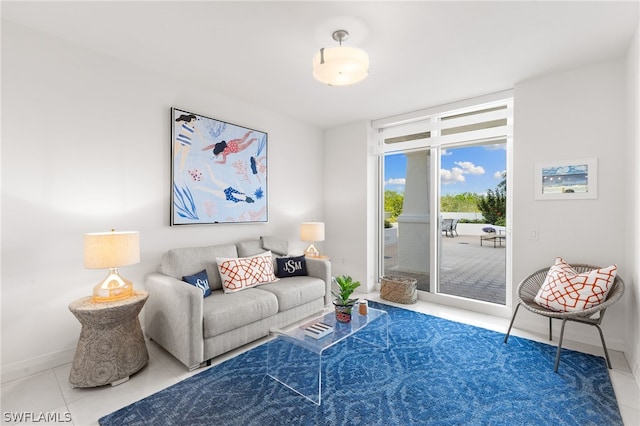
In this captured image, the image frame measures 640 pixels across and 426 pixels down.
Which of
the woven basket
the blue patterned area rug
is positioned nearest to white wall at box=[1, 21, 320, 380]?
the blue patterned area rug

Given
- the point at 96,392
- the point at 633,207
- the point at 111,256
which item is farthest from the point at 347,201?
the point at 96,392

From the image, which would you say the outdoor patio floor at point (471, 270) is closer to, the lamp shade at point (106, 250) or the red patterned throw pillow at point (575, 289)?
the red patterned throw pillow at point (575, 289)

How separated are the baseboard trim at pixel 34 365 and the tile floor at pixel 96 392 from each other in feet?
0.13

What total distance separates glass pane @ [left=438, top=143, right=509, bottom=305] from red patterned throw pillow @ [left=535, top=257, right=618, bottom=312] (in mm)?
966

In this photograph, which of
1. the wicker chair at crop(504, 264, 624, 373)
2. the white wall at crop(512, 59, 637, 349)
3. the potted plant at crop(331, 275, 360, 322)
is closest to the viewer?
the wicker chair at crop(504, 264, 624, 373)

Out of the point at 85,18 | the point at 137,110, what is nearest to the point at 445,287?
the point at 137,110

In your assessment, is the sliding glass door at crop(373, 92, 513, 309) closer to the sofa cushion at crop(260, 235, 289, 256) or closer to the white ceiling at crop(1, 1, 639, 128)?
the white ceiling at crop(1, 1, 639, 128)

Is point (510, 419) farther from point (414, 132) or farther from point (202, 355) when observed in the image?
point (414, 132)

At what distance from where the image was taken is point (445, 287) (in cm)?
417

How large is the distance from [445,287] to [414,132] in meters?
2.23

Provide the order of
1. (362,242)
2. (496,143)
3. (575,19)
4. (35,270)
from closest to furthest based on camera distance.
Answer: (575,19)
(35,270)
(496,143)
(362,242)

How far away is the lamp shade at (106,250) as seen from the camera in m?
2.18

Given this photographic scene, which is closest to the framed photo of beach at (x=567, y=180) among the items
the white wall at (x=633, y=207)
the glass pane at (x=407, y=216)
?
the white wall at (x=633, y=207)

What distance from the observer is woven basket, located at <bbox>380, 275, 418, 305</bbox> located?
402 cm
